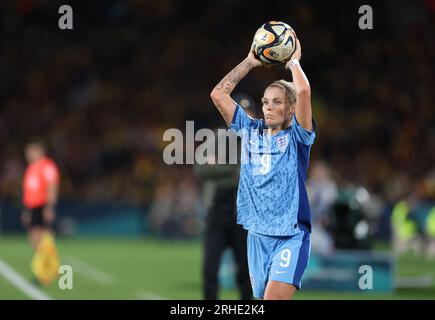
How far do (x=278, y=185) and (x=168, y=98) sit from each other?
A: 82.0 feet

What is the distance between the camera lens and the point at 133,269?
59.7 ft

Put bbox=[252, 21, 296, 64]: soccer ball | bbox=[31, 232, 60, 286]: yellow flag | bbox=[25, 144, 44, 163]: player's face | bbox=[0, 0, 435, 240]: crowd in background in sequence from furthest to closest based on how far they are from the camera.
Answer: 1. bbox=[0, 0, 435, 240]: crowd in background
2. bbox=[25, 144, 44, 163]: player's face
3. bbox=[31, 232, 60, 286]: yellow flag
4. bbox=[252, 21, 296, 64]: soccer ball

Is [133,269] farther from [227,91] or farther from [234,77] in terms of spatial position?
[234,77]

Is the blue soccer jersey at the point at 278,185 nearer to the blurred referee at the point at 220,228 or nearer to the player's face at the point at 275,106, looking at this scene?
the player's face at the point at 275,106

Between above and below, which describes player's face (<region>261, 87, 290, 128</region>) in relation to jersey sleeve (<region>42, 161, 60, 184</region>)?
above

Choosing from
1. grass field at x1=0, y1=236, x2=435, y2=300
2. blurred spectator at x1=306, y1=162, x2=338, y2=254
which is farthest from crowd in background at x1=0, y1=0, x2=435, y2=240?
blurred spectator at x1=306, y1=162, x2=338, y2=254

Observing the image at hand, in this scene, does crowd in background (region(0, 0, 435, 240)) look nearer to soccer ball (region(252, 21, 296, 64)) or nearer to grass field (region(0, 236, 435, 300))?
grass field (region(0, 236, 435, 300))

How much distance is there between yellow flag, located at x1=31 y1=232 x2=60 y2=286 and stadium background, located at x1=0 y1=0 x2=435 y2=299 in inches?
427

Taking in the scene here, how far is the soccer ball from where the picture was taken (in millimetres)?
7570

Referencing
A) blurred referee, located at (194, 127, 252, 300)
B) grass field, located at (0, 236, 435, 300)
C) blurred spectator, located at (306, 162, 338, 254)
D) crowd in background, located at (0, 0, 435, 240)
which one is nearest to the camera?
blurred referee, located at (194, 127, 252, 300)

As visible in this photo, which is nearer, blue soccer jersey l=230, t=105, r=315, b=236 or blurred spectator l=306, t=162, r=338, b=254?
blue soccer jersey l=230, t=105, r=315, b=236

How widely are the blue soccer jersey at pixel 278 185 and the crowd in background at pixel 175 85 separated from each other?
829 inches

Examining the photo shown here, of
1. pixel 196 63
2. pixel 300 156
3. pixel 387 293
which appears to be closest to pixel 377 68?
pixel 196 63

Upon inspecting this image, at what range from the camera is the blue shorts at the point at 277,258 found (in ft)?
23.8
